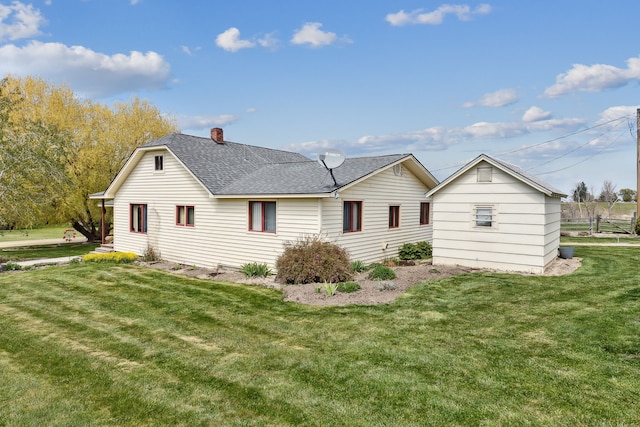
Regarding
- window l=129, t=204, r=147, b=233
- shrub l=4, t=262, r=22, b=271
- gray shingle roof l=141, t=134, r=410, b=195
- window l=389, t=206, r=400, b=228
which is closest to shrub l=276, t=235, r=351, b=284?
gray shingle roof l=141, t=134, r=410, b=195

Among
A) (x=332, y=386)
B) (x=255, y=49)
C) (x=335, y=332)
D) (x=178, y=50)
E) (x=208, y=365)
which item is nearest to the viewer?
(x=332, y=386)

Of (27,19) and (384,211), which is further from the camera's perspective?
(384,211)

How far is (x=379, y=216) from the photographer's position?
17391 millimetres

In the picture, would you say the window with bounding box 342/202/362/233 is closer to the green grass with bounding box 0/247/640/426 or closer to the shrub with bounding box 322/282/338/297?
the shrub with bounding box 322/282/338/297

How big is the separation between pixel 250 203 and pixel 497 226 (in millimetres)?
9345

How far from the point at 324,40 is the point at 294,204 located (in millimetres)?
7983

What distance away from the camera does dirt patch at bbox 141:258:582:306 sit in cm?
1073

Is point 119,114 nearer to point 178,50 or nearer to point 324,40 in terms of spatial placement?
point 178,50

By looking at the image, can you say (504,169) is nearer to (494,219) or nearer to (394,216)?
(494,219)

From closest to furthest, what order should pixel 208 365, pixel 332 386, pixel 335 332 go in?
1. pixel 332 386
2. pixel 208 365
3. pixel 335 332

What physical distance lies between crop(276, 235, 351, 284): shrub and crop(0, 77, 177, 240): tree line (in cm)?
1399

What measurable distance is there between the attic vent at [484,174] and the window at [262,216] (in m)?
7.74

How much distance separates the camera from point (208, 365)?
21.6ft

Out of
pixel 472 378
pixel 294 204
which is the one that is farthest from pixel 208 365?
pixel 294 204
